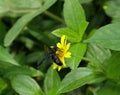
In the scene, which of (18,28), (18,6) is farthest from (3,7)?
(18,28)

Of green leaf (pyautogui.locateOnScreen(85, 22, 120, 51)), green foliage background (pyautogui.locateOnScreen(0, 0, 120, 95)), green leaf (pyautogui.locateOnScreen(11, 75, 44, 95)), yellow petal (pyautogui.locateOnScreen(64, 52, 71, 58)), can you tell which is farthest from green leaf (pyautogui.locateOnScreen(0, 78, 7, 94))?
green leaf (pyautogui.locateOnScreen(85, 22, 120, 51))

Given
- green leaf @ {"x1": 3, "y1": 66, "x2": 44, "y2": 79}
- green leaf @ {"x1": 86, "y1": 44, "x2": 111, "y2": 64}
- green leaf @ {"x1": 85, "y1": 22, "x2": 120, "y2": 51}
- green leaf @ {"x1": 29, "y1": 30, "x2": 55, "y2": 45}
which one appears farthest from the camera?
green leaf @ {"x1": 29, "y1": 30, "x2": 55, "y2": 45}

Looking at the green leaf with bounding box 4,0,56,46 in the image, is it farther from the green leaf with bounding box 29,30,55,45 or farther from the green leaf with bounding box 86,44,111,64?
the green leaf with bounding box 86,44,111,64

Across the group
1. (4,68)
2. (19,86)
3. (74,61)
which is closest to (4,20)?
(4,68)

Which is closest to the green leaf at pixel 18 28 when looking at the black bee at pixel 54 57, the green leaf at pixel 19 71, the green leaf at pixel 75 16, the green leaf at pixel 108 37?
the green leaf at pixel 19 71

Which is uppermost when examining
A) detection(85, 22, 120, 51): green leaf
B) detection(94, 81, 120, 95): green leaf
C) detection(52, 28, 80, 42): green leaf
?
detection(85, 22, 120, 51): green leaf

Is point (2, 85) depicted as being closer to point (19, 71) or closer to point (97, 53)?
point (19, 71)

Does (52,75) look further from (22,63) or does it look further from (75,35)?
(22,63)

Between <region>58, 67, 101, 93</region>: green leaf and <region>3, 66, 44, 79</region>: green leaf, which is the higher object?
<region>58, 67, 101, 93</region>: green leaf
